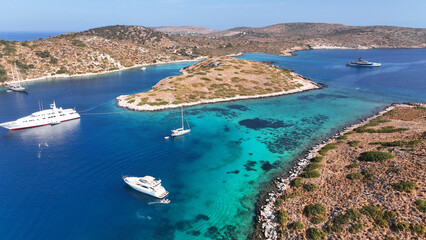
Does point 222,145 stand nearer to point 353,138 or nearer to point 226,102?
point 353,138

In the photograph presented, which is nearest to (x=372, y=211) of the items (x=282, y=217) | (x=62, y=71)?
(x=282, y=217)

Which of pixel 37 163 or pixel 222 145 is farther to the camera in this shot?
pixel 222 145

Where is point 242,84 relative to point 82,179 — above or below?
above

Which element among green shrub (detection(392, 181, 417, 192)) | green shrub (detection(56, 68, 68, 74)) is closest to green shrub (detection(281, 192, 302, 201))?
green shrub (detection(392, 181, 417, 192))

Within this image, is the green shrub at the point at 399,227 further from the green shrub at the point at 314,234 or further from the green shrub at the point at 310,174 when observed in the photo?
the green shrub at the point at 310,174

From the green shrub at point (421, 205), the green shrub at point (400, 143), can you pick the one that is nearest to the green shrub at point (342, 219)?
the green shrub at point (421, 205)

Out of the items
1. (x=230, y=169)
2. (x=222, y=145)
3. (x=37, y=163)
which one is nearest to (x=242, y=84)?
(x=222, y=145)
